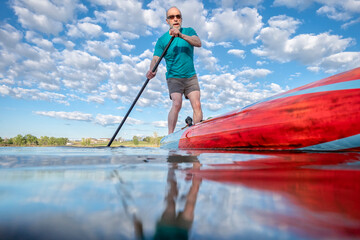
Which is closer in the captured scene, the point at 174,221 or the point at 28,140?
the point at 174,221

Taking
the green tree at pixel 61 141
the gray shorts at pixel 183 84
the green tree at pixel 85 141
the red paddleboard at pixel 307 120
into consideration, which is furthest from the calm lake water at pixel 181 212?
the green tree at pixel 61 141

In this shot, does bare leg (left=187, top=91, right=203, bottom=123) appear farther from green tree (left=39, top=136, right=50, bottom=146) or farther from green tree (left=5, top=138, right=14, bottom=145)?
green tree (left=39, top=136, right=50, bottom=146)

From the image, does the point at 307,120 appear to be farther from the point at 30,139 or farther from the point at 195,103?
the point at 30,139

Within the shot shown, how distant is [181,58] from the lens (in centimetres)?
399

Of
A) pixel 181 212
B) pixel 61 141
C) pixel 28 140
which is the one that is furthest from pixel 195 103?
pixel 61 141

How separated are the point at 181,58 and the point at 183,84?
1.50ft

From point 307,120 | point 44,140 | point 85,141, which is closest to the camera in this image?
point 307,120

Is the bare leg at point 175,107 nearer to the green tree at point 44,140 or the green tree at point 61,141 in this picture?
the green tree at point 61,141

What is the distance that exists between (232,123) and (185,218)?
1.84m

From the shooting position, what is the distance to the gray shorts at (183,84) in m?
4.02

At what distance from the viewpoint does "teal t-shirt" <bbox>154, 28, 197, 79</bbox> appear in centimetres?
400

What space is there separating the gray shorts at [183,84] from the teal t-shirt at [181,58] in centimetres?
7

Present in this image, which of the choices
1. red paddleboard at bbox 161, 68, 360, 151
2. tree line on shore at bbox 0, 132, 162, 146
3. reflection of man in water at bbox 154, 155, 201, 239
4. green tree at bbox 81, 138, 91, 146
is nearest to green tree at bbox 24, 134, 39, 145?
tree line on shore at bbox 0, 132, 162, 146

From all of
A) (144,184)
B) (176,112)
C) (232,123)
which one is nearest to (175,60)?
(176,112)
